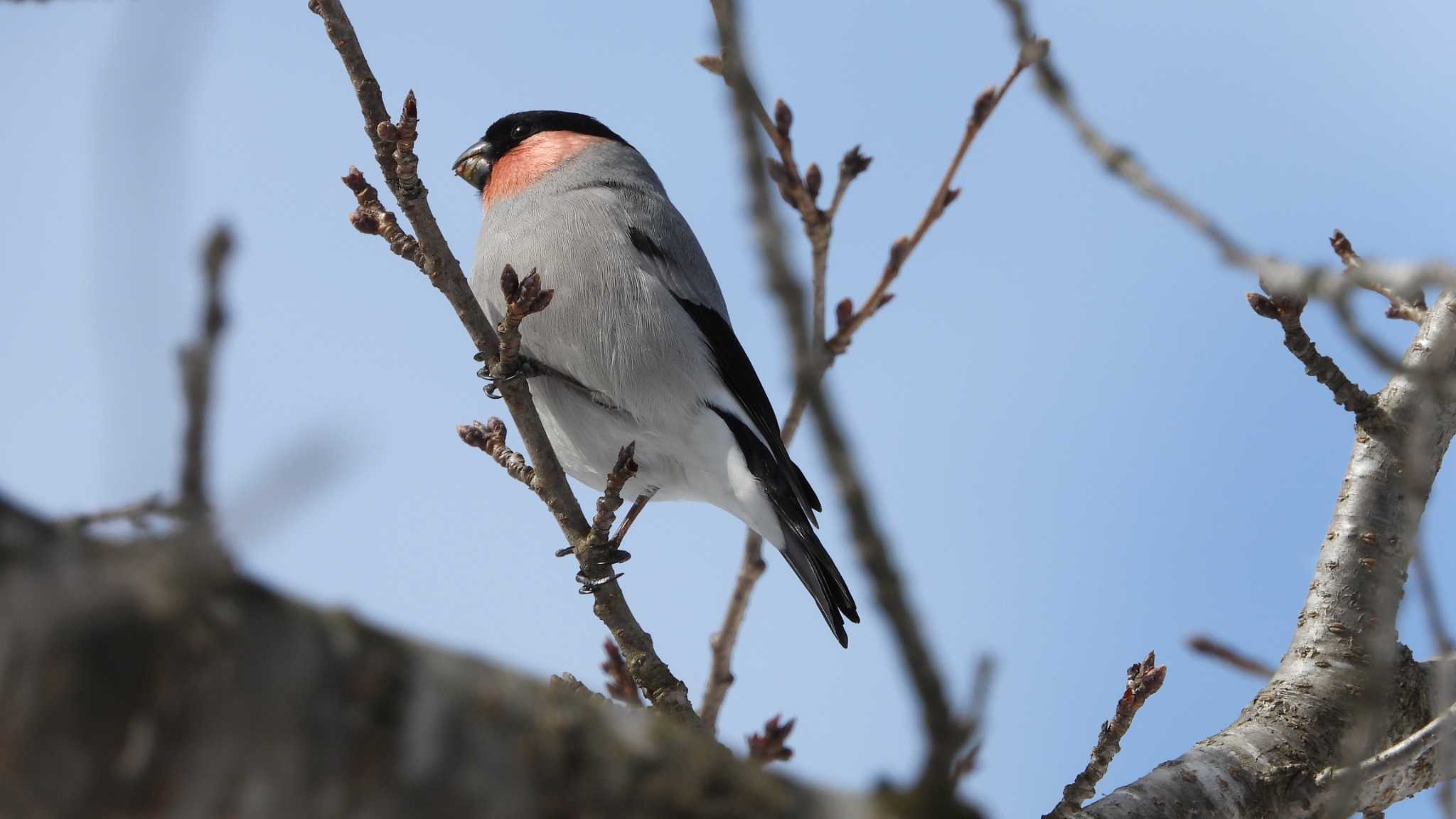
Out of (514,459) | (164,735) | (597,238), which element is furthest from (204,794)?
(597,238)

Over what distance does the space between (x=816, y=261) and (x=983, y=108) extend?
29.5 inches

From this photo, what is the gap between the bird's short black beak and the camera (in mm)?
5367

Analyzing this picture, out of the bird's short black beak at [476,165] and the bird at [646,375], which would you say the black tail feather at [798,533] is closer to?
the bird at [646,375]

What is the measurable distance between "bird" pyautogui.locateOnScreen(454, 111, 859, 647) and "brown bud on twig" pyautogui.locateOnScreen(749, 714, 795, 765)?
0.88m

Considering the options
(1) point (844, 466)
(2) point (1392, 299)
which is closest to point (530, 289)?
(1) point (844, 466)

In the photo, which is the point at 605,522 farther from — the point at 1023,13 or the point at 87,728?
the point at 87,728

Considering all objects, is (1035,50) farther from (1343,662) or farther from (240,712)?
(1343,662)

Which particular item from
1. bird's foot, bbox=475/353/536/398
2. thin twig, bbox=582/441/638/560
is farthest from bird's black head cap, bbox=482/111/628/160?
thin twig, bbox=582/441/638/560

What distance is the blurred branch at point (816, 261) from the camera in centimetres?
346

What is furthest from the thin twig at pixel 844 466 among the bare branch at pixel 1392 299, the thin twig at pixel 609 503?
the bare branch at pixel 1392 299

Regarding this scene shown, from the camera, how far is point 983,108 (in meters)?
3.66

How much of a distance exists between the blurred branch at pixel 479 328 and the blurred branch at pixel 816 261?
28 cm

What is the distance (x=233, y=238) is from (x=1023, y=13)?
103 cm

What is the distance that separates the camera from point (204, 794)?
886 millimetres
